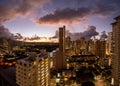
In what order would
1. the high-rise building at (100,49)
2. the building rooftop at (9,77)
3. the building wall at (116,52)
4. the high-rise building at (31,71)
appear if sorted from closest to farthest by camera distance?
the high-rise building at (31,71) → the building rooftop at (9,77) → the building wall at (116,52) → the high-rise building at (100,49)

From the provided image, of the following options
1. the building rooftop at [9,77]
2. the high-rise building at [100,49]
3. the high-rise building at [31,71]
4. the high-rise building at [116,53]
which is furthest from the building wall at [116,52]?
the high-rise building at [100,49]

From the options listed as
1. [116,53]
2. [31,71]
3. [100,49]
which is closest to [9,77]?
[31,71]

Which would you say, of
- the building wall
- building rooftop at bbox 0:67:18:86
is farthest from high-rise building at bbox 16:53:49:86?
the building wall

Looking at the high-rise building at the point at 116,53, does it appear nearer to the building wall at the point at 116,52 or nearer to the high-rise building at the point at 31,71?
the building wall at the point at 116,52

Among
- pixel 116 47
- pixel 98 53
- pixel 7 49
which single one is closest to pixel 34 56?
pixel 116 47

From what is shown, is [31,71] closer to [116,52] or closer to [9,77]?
[9,77]

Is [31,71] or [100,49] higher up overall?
[100,49]

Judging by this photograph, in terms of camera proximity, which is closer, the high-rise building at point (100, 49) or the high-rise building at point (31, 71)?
the high-rise building at point (31, 71)

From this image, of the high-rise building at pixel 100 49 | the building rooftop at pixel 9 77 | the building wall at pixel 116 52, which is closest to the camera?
the building rooftop at pixel 9 77

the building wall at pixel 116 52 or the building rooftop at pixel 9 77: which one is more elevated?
the building wall at pixel 116 52

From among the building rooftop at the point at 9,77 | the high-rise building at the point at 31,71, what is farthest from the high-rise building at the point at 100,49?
the high-rise building at the point at 31,71
